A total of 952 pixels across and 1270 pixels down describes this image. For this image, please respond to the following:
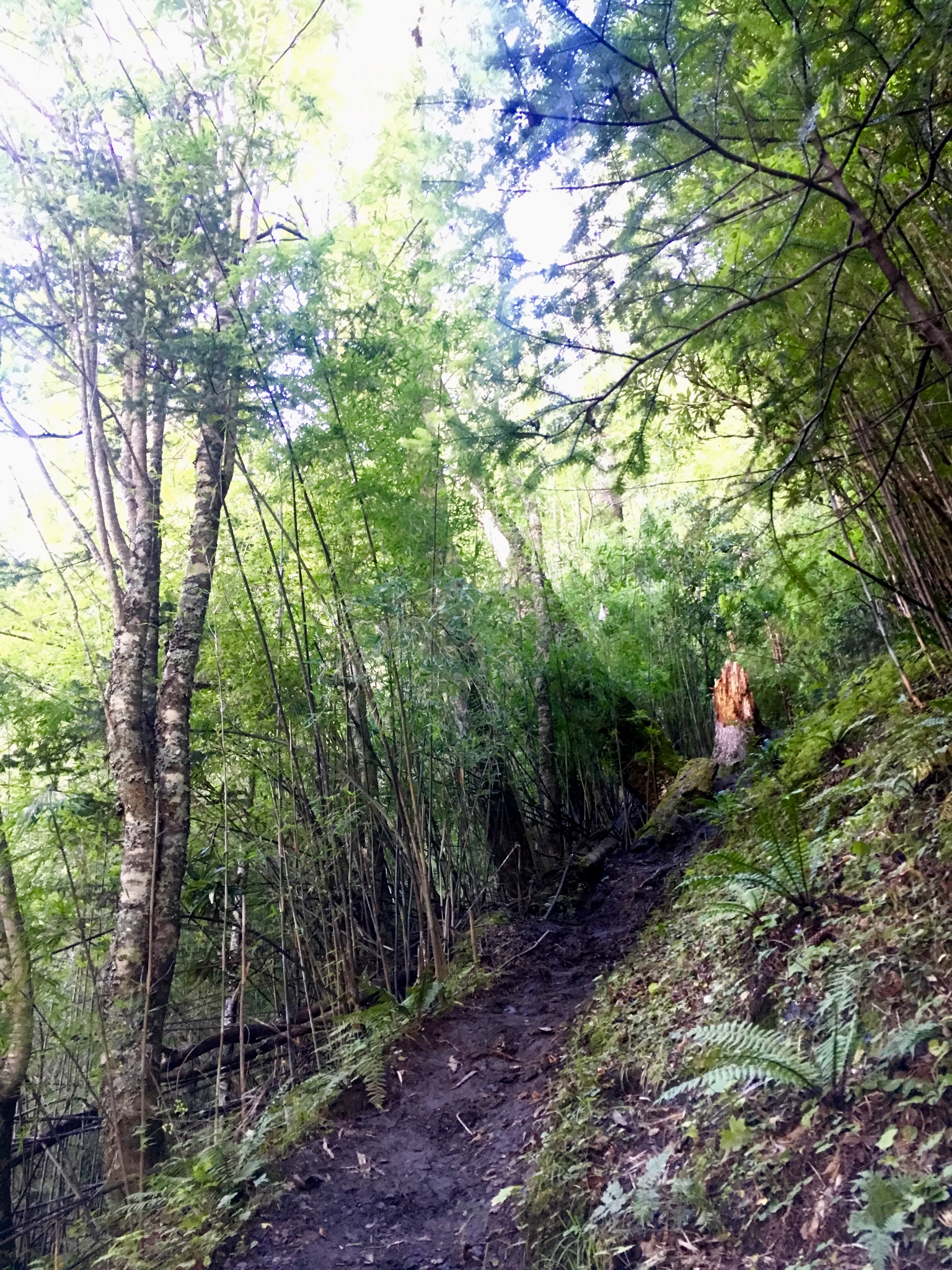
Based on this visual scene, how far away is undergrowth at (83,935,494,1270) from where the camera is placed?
7.89 feet

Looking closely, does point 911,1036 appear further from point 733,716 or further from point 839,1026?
point 733,716

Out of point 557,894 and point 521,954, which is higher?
point 557,894

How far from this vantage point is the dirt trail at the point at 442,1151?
220 centimetres

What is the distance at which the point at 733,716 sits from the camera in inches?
259

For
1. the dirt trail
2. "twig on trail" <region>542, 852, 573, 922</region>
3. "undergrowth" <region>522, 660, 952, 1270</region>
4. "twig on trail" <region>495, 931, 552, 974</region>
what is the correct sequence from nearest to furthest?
1. "undergrowth" <region>522, 660, 952, 1270</region>
2. the dirt trail
3. "twig on trail" <region>495, 931, 552, 974</region>
4. "twig on trail" <region>542, 852, 573, 922</region>

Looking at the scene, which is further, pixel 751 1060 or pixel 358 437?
pixel 358 437

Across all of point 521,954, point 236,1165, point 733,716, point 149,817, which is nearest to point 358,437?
point 149,817

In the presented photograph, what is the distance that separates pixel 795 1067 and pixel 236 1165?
203 cm

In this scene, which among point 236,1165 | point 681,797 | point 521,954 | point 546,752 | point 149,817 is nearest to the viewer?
point 236,1165

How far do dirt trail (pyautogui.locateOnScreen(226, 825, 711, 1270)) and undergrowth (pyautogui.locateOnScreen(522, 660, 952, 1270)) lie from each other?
183 mm

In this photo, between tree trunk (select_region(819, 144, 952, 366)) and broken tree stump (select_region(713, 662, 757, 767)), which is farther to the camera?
broken tree stump (select_region(713, 662, 757, 767))

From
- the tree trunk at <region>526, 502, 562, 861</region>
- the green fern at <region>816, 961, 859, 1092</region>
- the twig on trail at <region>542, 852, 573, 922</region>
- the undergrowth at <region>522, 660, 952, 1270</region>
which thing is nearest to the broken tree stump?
the tree trunk at <region>526, 502, 562, 861</region>

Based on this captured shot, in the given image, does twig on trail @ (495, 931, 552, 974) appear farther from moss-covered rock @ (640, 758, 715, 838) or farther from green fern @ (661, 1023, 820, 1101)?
green fern @ (661, 1023, 820, 1101)

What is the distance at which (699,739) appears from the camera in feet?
25.2
